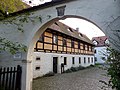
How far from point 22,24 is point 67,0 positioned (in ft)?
7.58

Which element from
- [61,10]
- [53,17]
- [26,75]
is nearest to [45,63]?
A: [26,75]

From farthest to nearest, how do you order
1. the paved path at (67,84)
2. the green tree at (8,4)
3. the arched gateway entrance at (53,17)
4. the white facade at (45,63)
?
the white facade at (45,63) → the paved path at (67,84) → the green tree at (8,4) → the arched gateway entrance at (53,17)

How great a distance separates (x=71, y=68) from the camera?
59.1ft

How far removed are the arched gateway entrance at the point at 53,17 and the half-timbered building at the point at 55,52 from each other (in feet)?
19.7

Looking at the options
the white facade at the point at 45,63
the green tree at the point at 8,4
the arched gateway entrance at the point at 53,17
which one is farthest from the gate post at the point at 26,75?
the white facade at the point at 45,63

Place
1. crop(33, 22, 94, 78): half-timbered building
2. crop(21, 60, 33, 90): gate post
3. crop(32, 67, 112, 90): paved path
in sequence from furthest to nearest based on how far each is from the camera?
crop(33, 22, 94, 78): half-timbered building → crop(32, 67, 112, 90): paved path → crop(21, 60, 33, 90): gate post

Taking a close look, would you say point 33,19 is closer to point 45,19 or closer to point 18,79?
point 45,19

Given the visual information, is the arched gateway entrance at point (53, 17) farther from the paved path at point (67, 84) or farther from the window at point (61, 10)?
the paved path at point (67, 84)

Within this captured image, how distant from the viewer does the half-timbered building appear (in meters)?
12.8

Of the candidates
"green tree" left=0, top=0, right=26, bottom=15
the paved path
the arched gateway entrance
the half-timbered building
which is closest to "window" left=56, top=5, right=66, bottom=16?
the arched gateway entrance

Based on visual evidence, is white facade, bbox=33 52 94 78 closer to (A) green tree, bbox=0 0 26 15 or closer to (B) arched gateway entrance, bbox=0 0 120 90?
(B) arched gateway entrance, bbox=0 0 120 90

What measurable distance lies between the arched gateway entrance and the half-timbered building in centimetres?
602

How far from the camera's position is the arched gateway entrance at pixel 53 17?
4223 mm

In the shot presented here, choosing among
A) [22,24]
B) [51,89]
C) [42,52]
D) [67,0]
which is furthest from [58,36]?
[67,0]
